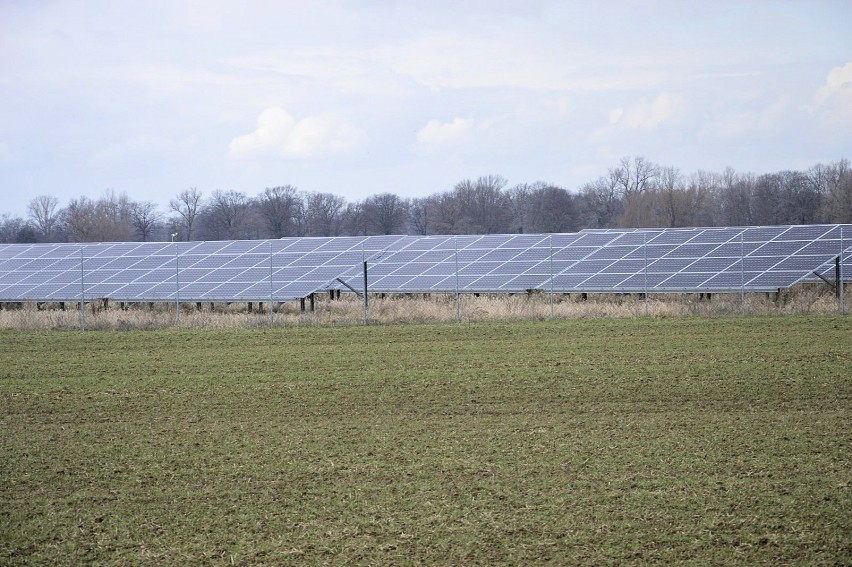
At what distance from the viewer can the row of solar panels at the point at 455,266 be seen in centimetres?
2848

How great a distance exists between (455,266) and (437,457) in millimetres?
22740

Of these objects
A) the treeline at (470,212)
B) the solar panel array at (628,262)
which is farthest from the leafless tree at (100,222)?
the solar panel array at (628,262)

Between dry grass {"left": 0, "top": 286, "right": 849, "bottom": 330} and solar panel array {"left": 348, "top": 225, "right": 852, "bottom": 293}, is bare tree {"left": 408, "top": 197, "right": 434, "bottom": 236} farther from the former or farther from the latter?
dry grass {"left": 0, "top": 286, "right": 849, "bottom": 330}

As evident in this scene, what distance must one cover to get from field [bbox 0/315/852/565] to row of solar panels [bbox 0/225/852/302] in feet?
34.9

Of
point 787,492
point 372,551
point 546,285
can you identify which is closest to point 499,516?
point 372,551

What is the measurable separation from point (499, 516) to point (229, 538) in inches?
88.0

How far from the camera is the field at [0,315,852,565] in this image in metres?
7.05

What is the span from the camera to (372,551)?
6.91m

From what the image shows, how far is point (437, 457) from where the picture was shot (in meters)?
9.66

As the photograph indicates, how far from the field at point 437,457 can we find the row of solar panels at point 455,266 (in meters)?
10.7

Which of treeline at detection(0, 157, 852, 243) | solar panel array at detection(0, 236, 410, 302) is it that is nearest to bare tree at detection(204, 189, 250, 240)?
treeline at detection(0, 157, 852, 243)

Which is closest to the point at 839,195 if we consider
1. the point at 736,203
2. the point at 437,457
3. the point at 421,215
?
the point at 736,203

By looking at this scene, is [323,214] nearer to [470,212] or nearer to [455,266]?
[470,212]

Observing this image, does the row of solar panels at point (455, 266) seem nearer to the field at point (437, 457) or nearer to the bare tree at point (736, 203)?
the field at point (437, 457)
